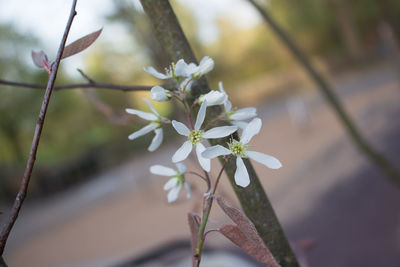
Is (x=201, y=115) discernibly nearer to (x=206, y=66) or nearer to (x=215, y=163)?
(x=206, y=66)

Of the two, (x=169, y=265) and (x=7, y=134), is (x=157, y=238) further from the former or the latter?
(x=7, y=134)

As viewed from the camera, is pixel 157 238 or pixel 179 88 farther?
pixel 157 238

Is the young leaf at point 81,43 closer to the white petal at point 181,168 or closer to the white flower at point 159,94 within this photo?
the white flower at point 159,94

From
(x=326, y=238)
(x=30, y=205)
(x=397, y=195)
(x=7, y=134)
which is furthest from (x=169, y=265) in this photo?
(x=7, y=134)


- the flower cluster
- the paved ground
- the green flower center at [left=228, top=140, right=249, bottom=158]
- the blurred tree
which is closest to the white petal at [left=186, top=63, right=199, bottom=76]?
the flower cluster

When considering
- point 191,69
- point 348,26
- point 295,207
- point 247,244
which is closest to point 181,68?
point 191,69

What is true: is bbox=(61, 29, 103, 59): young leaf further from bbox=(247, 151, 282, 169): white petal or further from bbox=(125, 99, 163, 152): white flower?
bbox=(247, 151, 282, 169): white petal
